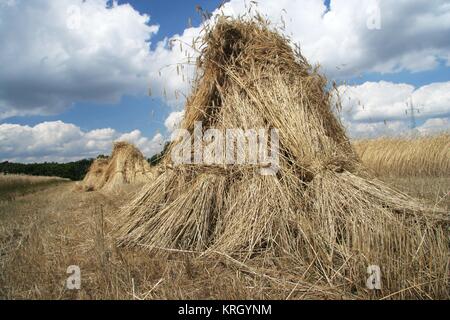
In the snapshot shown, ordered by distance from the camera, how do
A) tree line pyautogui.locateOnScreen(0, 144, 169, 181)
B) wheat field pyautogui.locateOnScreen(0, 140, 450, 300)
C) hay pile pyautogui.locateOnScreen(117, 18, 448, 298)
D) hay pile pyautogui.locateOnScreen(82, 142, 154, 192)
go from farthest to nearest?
tree line pyautogui.locateOnScreen(0, 144, 169, 181)
hay pile pyautogui.locateOnScreen(82, 142, 154, 192)
hay pile pyautogui.locateOnScreen(117, 18, 448, 298)
wheat field pyautogui.locateOnScreen(0, 140, 450, 300)

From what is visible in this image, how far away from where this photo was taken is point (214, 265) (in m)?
3.27

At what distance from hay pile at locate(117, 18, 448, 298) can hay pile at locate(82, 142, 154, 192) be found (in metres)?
11.7

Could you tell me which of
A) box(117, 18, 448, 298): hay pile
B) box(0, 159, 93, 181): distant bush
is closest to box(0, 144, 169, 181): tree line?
box(0, 159, 93, 181): distant bush

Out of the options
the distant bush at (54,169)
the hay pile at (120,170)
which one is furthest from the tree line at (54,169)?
the hay pile at (120,170)

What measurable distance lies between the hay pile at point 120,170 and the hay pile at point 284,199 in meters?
11.7

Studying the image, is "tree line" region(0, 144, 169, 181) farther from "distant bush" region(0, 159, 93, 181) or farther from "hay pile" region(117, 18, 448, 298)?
"hay pile" region(117, 18, 448, 298)

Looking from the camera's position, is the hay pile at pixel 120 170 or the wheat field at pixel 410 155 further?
the hay pile at pixel 120 170

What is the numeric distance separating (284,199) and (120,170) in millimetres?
13688

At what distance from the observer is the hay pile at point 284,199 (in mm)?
2814

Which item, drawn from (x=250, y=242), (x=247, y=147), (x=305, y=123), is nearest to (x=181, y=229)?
(x=250, y=242)

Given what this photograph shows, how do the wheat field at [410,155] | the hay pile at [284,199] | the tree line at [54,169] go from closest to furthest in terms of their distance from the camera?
the hay pile at [284,199] → the wheat field at [410,155] → the tree line at [54,169]

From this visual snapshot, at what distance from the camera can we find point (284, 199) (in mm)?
3633

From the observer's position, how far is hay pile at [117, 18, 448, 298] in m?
2.81

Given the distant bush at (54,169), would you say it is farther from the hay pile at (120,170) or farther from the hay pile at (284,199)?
the hay pile at (284,199)
